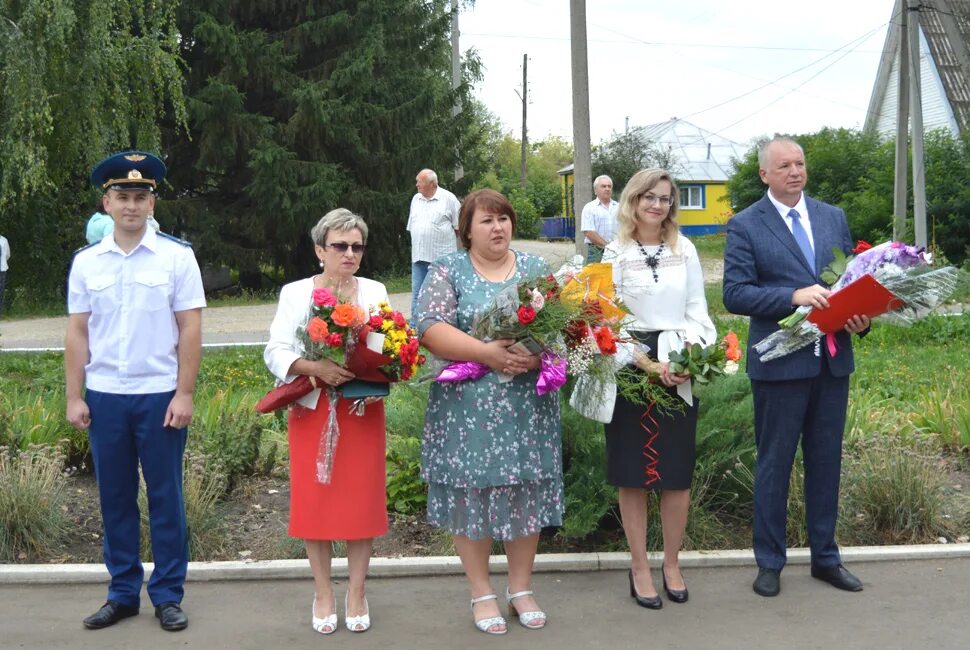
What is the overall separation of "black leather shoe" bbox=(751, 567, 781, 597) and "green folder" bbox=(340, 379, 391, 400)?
2027mm

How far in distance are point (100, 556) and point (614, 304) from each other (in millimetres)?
3116

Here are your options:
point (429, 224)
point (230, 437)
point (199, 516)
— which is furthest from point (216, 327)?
Answer: point (199, 516)

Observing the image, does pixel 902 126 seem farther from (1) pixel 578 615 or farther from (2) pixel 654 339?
(1) pixel 578 615

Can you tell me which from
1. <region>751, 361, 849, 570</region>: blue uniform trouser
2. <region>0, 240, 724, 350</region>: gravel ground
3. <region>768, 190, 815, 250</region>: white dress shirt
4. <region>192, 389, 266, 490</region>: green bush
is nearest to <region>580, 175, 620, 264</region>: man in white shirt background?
<region>0, 240, 724, 350</region>: gravel ground

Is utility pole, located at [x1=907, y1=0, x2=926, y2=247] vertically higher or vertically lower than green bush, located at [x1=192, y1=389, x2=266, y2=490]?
higher

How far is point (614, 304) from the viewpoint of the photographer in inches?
182

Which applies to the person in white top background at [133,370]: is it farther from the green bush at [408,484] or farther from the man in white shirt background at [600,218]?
the man in white shirt background at [600,218]

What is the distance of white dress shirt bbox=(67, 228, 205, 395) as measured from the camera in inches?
182

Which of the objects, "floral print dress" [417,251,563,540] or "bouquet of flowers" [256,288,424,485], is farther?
"floral print dress" [417,251,563,540]

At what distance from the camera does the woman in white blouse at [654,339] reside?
16.1 ft

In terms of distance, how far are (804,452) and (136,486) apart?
310 cm

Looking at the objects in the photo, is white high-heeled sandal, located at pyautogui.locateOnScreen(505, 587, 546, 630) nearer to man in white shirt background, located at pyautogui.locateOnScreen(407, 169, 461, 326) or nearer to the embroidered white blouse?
the embroidered white blouse

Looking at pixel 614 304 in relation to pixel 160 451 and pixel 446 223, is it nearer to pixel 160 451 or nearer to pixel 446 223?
pixel 160 451

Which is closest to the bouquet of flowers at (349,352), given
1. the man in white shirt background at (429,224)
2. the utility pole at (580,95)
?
the utility pole at (580,95)
